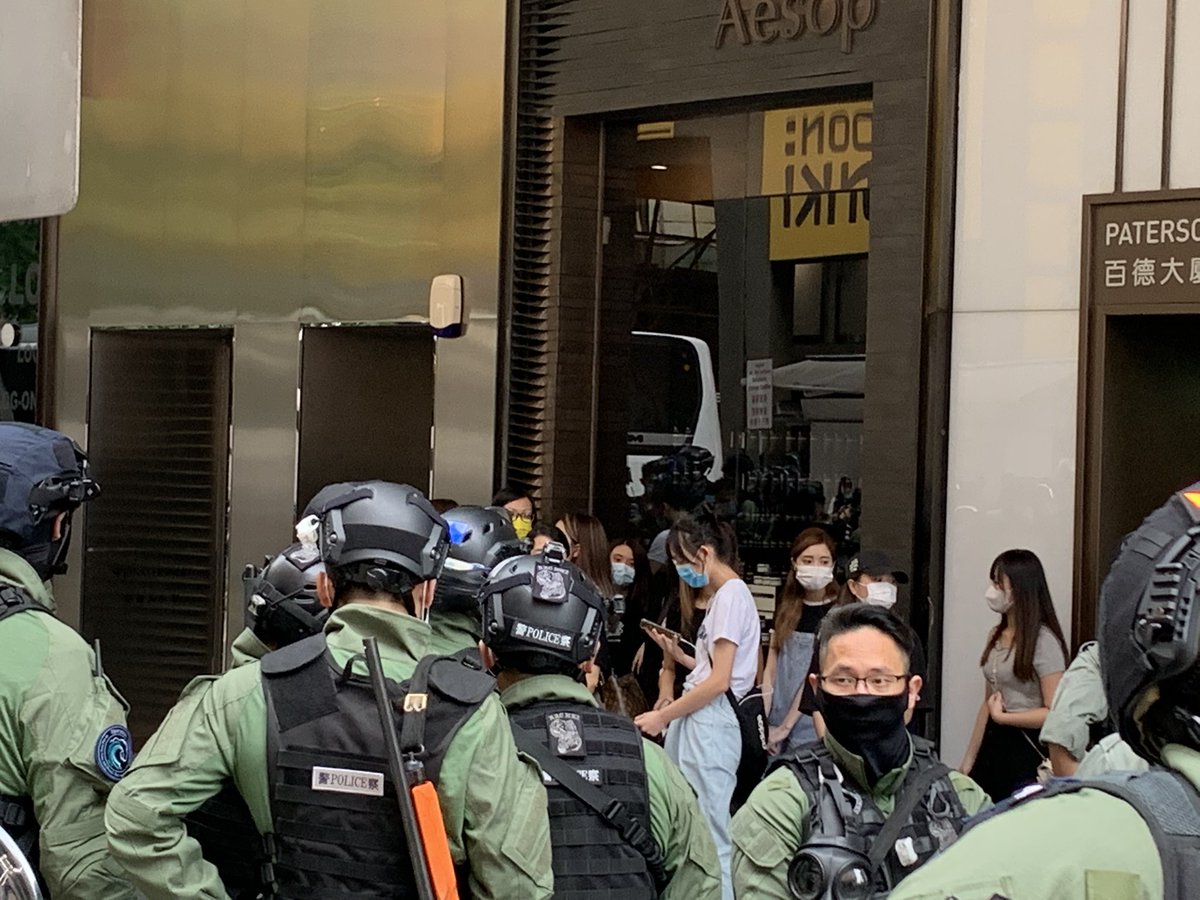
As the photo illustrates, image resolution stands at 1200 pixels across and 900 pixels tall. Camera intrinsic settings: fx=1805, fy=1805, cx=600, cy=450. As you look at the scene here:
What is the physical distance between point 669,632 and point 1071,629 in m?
1.74

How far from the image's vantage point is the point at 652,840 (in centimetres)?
419

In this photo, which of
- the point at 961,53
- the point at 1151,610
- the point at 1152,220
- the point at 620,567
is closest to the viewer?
the point at 1151,610

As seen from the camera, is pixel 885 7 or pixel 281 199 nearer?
pixel 885 7

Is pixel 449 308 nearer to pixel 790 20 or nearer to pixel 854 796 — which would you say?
pixel 790 20

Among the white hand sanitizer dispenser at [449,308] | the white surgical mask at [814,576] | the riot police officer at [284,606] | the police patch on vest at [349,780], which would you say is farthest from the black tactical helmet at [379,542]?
the white hand sanitizer dispenser at [449,308]

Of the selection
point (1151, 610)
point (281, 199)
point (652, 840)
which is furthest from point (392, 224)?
point (1151, 610)

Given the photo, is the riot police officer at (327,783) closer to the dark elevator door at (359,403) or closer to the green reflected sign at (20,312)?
the dark elevator door at (359,403)

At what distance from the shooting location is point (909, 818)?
384 cm

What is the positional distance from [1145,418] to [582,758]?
462 cm

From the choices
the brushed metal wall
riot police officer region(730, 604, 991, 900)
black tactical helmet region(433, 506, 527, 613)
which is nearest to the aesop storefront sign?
the brushed metal wall

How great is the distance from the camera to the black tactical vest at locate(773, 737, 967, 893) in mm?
3771

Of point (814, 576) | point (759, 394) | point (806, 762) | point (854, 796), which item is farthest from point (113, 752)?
point (759, 394)

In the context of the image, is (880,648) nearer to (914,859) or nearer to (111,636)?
(914,859)

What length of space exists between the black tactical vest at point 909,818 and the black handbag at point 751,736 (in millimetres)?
3623
